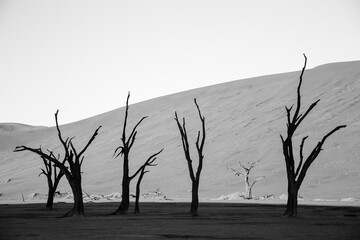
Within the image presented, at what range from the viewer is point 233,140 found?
2670 inches

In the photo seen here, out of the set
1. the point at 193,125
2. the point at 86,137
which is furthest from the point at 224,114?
the point at 86,137

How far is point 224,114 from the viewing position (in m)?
81.8

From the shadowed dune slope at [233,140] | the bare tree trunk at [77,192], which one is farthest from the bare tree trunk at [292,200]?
the shadowed dune slope at [233,140]

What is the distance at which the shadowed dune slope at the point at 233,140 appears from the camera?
52.5m

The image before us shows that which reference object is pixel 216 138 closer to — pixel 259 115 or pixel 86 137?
pixel 259 115

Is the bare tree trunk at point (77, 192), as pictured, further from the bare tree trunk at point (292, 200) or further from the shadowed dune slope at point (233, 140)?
the shadowed dune slope at point (233, 140)

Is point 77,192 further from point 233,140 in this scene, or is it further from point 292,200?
point 233,140

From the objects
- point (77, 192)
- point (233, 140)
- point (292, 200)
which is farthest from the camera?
point (233, 140)

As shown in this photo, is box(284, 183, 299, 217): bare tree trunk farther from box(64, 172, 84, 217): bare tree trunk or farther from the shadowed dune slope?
the shadowed dune slope

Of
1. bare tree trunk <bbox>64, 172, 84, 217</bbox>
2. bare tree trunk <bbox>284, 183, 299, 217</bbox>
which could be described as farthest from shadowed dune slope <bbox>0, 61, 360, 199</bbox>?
bare tree trunk <bbox>64, 172, 84, 217</bbox>

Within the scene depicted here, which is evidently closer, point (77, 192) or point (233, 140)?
point (77, 192)

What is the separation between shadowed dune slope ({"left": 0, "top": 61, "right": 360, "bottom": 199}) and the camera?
52500 millimetres

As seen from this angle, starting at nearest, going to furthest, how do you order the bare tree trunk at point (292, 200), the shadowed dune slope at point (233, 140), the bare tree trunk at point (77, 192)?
the bare tree trunk at point (292, 200)
the bare tree trunk at point (77, 192)
the shadowed dune slope at point (233, 140)

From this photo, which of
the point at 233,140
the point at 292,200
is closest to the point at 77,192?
the point at 292,200
